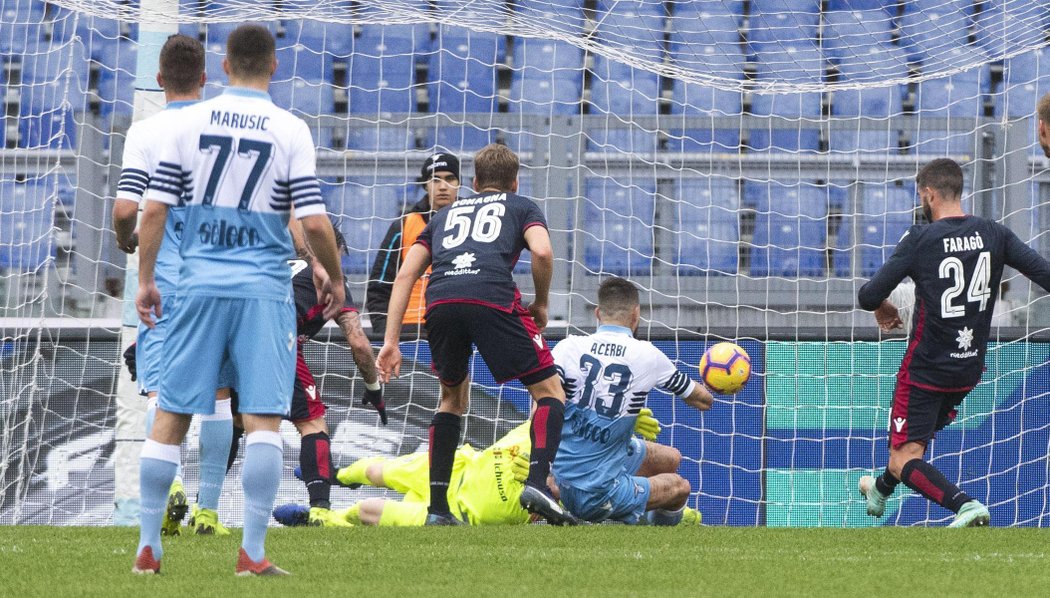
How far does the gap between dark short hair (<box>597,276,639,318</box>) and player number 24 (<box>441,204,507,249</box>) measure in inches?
33.7

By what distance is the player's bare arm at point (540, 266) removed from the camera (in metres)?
5.65

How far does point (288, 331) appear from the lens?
3.73 m

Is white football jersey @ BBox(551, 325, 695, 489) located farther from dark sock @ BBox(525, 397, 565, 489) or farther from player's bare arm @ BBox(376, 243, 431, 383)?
player's bare arm @ BBox(376, 243, 431, 383)

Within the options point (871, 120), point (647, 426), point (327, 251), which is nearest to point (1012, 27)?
point (871, 120)

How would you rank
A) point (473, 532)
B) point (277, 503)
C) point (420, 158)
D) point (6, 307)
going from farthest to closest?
point (420, 158)
point (6, 307)
point (277, 503)
point (473, 532)

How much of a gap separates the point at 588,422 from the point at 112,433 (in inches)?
127

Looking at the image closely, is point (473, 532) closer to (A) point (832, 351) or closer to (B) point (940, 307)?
(B) point (940, 307)

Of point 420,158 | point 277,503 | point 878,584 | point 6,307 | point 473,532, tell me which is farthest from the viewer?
point 420,158

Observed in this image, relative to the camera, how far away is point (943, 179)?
6355 mm

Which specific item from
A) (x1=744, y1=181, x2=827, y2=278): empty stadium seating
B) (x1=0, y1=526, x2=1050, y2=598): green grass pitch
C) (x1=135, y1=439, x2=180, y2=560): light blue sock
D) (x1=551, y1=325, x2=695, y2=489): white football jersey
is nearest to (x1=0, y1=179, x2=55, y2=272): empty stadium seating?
(x1=0, y1=526, x2=1050, y2=598): green grass pitch

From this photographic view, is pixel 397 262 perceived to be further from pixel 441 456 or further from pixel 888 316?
pixel 888 316

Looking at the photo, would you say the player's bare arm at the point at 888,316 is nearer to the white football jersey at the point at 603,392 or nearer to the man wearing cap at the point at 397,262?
the white football jersey at the point at 603,392

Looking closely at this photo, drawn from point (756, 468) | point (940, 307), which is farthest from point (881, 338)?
point (940, 307)

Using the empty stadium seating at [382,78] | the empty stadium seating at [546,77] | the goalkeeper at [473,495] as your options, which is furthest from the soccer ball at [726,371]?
the empty stadium seating at [382,78]
